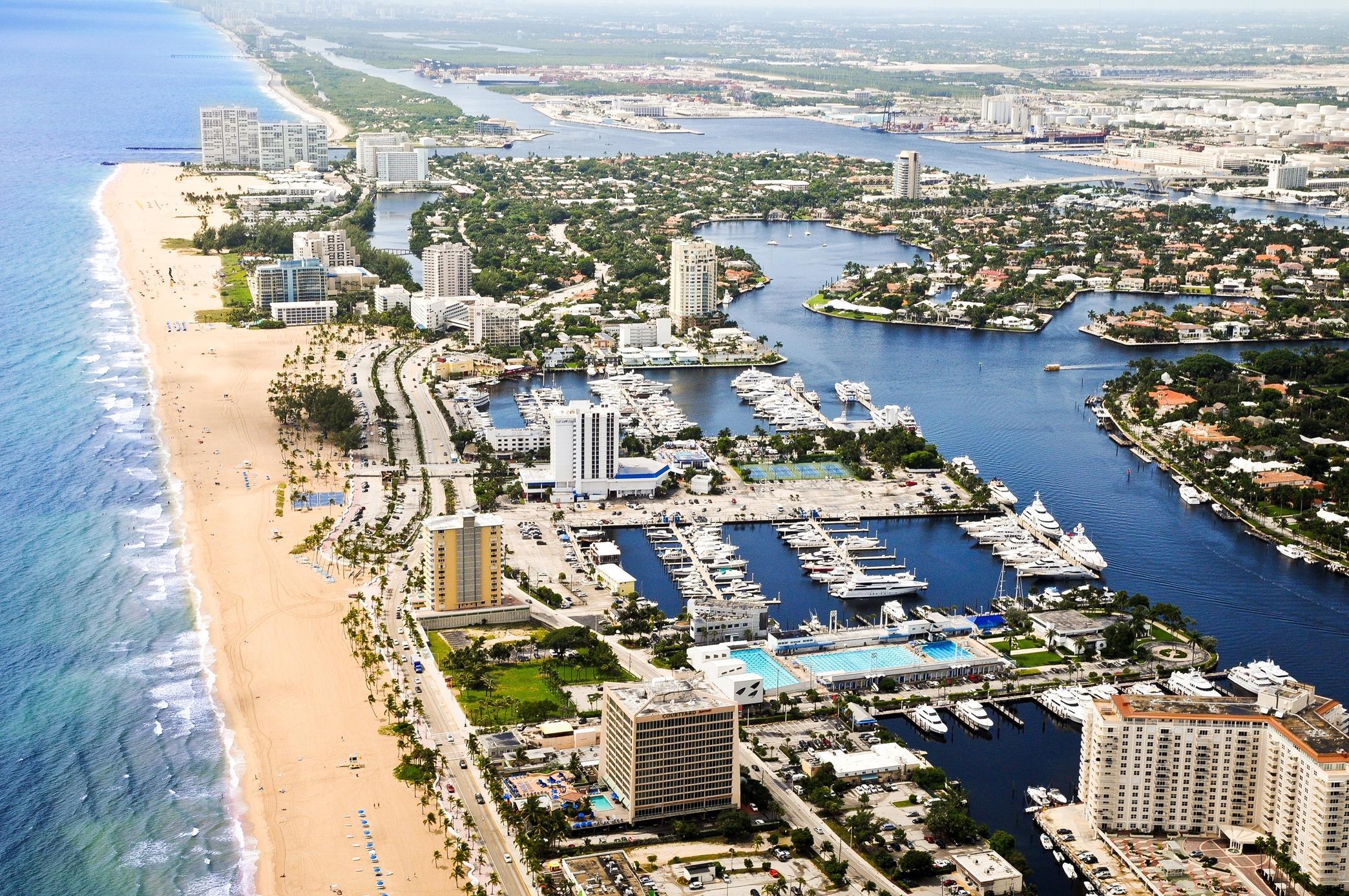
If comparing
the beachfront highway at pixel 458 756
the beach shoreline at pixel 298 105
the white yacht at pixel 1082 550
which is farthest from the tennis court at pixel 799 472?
the beach shoreline at pixel 298 105

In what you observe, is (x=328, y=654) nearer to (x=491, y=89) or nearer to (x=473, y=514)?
(x=473, y=514)

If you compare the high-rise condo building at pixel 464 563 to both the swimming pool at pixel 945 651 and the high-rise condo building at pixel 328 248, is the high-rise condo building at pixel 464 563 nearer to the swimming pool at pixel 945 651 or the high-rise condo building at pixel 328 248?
the swimming pool at pixel 945 651

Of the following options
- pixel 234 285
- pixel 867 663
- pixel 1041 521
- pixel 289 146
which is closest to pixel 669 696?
pixel 867 663

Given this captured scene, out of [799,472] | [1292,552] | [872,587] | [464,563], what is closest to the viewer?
[464,563]

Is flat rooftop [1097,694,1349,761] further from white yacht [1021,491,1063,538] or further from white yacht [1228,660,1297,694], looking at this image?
white yacht [1021,491,1063,538]

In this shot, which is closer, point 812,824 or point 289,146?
point 812,824

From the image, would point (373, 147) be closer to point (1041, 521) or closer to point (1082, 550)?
point (1041, 521)

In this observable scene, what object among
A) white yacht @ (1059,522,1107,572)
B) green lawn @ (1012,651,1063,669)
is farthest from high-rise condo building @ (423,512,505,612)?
white yacht @ (1059,522,1107,572)
